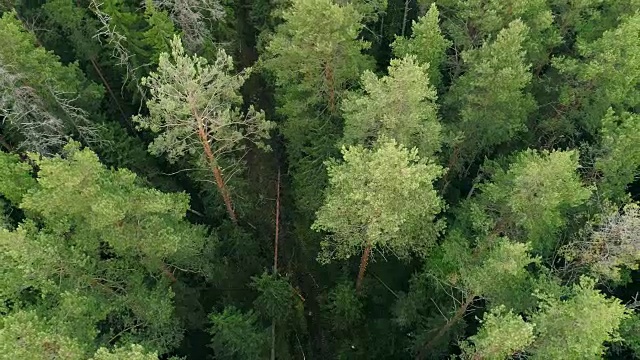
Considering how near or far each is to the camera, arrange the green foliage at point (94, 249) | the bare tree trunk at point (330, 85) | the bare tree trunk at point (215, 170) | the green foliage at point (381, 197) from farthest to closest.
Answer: the bare tree trunk at point (330, 85) → the bare tree trunk at point (215, 170) → the green foliage at point (94, 249) → the green foliage at point (381, 197)

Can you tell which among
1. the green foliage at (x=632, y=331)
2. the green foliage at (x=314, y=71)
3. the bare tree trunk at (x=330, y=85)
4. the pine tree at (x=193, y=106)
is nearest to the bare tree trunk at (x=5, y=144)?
the pine tree at (x=193, y=106)

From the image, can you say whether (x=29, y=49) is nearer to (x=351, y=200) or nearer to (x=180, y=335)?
(x=180, y=335)

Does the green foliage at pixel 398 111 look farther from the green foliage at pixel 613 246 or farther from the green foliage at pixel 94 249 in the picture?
the green foliage at pixel 94 249

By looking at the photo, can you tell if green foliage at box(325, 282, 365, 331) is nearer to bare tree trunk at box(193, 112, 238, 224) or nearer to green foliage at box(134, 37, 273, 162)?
bare tree trunk at box(193, 112, 238, 224)

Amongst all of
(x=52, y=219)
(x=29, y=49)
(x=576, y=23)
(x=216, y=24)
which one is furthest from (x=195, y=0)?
(x=576, y=23)

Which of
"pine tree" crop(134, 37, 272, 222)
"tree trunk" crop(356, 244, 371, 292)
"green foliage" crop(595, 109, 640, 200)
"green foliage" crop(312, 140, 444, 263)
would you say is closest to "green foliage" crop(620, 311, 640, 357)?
"green foliage" crop(595, 109, 640, 200)

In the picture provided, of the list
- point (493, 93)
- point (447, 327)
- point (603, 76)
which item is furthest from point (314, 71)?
point (447, 327)

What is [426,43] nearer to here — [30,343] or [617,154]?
[617,154]
